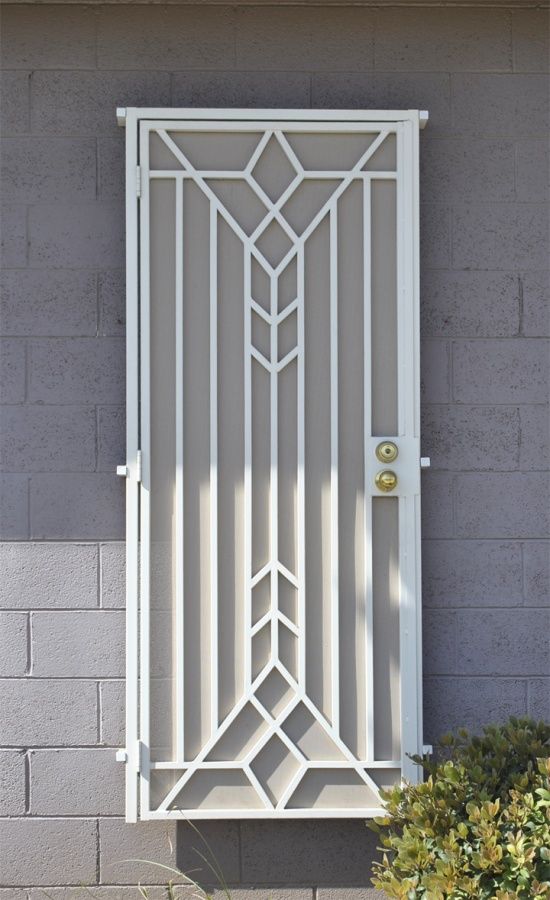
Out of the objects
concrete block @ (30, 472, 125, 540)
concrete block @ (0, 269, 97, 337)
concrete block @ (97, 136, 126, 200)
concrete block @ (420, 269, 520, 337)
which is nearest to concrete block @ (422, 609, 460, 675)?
→ concrete block @ (420, 269, 520, 337)

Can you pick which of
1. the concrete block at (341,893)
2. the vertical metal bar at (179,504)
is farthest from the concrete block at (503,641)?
the vertical metal bar at (179,504)

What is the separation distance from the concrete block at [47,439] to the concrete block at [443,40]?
1451 millimetres

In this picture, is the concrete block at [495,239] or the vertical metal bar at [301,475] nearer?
the vertical metal bar at [301,475]

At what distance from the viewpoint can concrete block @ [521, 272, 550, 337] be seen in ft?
9.90

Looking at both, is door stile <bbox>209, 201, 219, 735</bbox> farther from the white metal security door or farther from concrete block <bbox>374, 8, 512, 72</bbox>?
concrete block <bbox>374, 8, 512, 72</bbox>

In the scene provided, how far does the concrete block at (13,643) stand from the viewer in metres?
2.95

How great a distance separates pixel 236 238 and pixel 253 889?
6.42 ft

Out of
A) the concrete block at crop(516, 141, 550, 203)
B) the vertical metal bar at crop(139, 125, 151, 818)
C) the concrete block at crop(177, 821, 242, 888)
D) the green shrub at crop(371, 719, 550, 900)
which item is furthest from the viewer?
the concrete block at crop(516, 141, 550, 203)

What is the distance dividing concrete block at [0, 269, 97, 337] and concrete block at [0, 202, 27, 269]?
0.04m

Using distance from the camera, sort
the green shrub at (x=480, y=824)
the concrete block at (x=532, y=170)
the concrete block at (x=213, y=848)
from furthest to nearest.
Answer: the concrete block at (x=532, y=170)
the concrete block at (x=213, y=848)
the green shrub at (x=480, y=824)

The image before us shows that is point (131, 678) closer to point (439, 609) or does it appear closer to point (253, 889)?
point (253, 889)

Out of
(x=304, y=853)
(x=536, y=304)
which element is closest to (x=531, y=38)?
(x=536, y=304)

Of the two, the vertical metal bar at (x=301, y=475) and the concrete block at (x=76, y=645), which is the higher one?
the vertical metal bar at (x=301, y=475)

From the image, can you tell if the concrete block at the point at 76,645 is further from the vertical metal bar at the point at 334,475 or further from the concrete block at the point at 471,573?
the concrete block at the point at 471,573
